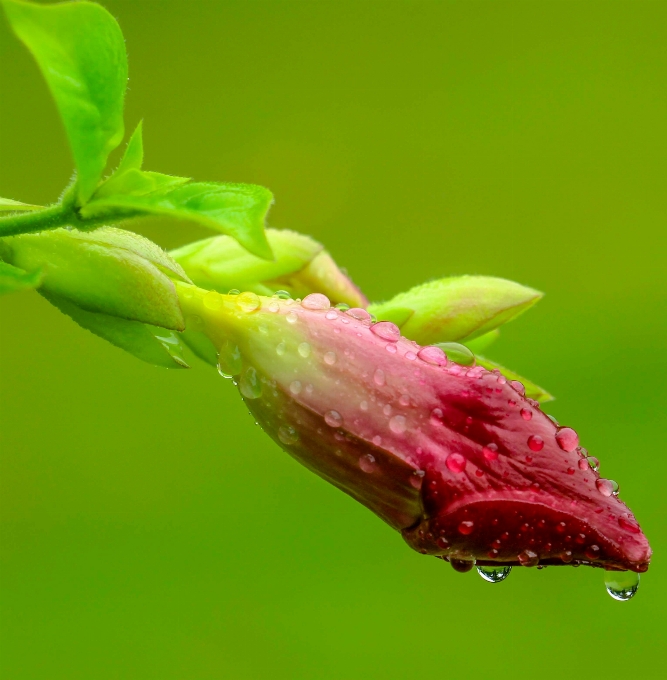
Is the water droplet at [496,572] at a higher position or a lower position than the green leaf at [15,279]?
lower

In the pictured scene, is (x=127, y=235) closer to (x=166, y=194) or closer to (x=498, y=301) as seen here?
(x=166, y=194)

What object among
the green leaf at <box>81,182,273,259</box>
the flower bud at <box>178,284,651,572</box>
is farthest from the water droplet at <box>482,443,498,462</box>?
the green leaf at <box>81,182,273,259</box>

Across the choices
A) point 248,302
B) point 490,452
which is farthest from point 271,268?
point 490,452

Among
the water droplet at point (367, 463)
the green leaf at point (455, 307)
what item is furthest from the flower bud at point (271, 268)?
the water droplet at point (367, 463)

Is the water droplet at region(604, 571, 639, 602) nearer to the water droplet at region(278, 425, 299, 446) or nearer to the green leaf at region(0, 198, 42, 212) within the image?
the water droplet at region(278, 425, 299, 446)

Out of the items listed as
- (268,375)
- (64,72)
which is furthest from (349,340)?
(64,72)

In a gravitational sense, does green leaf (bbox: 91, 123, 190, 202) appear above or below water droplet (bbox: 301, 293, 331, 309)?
above

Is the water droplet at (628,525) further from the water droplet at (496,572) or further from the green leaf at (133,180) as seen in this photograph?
the green leaf at (133,180)


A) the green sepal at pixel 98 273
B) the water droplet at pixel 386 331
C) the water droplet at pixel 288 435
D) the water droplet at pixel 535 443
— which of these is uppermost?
the green sepal at pixel 98 273
